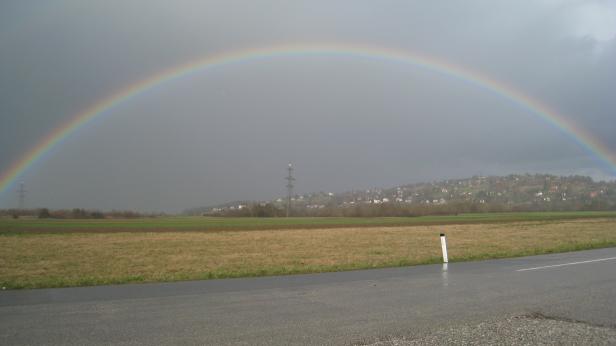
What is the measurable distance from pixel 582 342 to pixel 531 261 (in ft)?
37.7

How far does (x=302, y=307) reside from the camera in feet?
30.0

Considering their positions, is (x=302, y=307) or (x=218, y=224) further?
(x=218, y=224)

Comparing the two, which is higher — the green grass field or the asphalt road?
the asphalt road

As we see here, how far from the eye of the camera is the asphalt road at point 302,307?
7.14 m

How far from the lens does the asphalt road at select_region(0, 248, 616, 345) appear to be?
23.4 ft

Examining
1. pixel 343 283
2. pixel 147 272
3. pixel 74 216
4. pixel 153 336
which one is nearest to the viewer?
pixel 153 336

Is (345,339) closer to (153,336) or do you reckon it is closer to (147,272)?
(153,336)

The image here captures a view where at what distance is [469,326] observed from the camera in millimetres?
7297

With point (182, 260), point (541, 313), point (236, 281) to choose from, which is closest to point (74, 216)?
point (182, 260)

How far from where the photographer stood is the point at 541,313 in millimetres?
8195

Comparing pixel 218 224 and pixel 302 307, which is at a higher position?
pixel 302 307

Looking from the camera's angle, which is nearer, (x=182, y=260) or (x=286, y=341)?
(x=286, y=341)

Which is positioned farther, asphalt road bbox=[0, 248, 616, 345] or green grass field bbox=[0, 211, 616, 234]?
green grass field bbox=[0, 211, 616, 234]

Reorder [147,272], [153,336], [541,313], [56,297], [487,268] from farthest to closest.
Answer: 1. [147,272]
2. [487,268]
3. [56,297]
4. [541,313]
5. [153,336]
